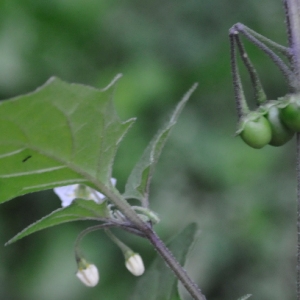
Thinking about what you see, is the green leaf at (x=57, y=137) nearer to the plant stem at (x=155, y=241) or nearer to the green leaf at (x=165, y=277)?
the plant stem at (x=155, y=241)

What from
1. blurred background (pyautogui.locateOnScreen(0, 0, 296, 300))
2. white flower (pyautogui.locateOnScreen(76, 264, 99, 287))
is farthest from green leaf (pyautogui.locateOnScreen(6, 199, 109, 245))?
blurred background (pyautogui.locateOnScreen(0, 0, 296, 300))

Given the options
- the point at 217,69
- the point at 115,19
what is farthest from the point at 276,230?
the point at 115,19

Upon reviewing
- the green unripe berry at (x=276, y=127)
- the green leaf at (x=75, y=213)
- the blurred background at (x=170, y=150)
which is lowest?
the blurred background at (x=170, y=150)

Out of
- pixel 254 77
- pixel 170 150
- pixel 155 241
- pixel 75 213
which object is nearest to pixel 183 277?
pixel 155 241

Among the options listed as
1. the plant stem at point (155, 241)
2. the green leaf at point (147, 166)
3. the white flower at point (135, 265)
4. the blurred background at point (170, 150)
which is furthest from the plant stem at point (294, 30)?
the blurred background at point (170, 150)

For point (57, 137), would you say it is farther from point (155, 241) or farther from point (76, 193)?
point (76, 193)

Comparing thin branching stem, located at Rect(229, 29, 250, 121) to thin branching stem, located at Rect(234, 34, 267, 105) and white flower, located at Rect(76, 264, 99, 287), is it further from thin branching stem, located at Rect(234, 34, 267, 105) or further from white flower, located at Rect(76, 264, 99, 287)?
white flower, located at Rect(76, 264, 99, 287)

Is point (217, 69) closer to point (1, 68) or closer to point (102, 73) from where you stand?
point (102, 73)
